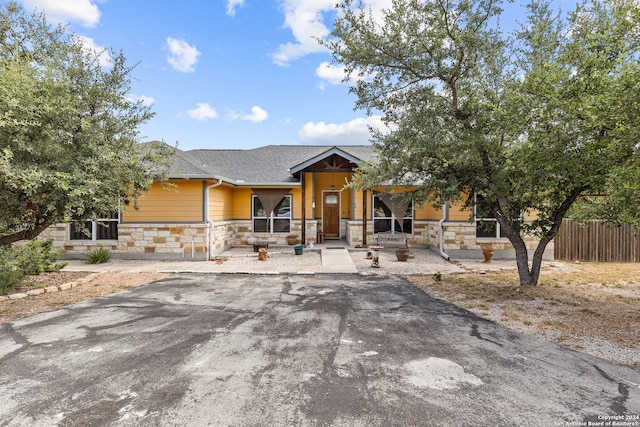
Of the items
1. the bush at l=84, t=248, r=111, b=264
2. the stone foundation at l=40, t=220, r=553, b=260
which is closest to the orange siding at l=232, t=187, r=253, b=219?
the stone foundation at l=40, t=220, r=553, b=260

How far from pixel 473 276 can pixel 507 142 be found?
14.1 ft

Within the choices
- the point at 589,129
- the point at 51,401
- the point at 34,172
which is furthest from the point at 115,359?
the point at 589,129

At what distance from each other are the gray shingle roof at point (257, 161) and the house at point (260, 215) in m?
0.05

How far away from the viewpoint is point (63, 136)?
6.48m

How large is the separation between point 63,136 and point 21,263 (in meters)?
4.04

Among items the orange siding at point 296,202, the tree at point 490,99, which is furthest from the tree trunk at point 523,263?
the orange siding at point 296,202

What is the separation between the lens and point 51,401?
2.88 meters

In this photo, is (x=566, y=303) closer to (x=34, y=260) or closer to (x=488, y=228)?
(x=488, y=228)

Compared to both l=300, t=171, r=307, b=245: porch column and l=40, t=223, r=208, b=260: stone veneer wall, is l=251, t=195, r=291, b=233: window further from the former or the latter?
l=40, t=223, r=208, b=260: stone veneer wall

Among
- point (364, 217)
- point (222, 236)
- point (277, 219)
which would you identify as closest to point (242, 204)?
point (277, 219)

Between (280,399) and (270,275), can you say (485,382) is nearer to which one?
(280,399)

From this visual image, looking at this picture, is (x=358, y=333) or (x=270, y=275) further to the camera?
(x=270, y=275)

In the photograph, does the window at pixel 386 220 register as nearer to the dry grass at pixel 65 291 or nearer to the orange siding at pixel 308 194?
the orange siding at pixel 308 194

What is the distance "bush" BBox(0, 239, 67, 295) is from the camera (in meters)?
6.92
